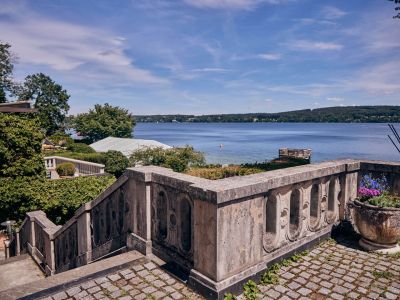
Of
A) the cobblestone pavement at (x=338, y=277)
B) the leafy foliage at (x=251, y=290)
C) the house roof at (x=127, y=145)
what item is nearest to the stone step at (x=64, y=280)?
the leafy foliage at (x=251, y=290)

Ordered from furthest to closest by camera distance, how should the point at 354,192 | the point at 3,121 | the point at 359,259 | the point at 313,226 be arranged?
the point at 3,121, the point at 354,192, the point at 313,226, the point at 359,259

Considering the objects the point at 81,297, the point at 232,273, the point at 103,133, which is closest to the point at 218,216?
the point at 232,273

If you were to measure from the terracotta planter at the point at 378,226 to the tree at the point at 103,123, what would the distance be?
59717 mm

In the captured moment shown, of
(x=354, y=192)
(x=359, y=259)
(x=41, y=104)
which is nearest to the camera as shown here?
(x=359, y=259)

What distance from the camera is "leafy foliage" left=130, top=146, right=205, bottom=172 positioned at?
2375 cm

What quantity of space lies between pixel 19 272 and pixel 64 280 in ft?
20.8

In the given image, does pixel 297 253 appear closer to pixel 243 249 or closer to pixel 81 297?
pixel 243 249

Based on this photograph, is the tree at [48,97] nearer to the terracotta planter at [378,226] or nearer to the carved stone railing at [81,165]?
the carved stone railing at [81,165]

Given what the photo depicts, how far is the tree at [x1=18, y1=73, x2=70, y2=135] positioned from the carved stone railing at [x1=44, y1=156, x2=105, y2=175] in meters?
33.9

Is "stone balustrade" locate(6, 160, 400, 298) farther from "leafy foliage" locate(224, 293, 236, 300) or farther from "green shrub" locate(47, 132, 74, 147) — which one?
"green shrub" locate(47, 132, 74, 147)

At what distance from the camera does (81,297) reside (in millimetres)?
3525

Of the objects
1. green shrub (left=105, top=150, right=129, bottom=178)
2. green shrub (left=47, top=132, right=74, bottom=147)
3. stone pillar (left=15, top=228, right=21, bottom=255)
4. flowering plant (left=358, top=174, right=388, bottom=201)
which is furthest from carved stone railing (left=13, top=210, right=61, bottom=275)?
green shrub (left=47, top=132, right=74, bottom=147)

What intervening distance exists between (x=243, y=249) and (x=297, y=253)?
1.45 meters

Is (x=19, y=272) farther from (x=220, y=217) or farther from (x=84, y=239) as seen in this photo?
(x=220, y=217)
